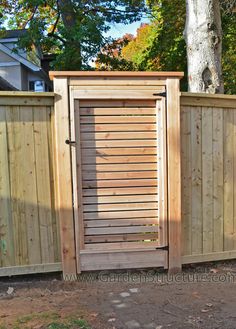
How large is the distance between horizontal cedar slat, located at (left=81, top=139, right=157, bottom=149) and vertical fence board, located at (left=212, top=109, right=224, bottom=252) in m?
0.78

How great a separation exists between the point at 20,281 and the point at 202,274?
6.50 ft

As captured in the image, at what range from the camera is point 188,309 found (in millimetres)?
3289

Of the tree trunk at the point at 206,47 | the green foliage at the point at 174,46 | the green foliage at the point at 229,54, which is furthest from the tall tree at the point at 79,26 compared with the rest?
the tree trunk at the point at 206,47

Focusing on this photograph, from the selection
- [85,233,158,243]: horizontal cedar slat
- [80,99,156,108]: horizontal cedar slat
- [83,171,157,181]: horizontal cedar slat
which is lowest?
[85,233,158,243]: horizontal cedar slat

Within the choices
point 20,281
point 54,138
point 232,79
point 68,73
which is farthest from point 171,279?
point 232,79

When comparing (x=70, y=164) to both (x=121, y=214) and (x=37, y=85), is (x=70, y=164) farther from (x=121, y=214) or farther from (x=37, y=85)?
(x=37, y=85)

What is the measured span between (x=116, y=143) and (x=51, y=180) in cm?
78

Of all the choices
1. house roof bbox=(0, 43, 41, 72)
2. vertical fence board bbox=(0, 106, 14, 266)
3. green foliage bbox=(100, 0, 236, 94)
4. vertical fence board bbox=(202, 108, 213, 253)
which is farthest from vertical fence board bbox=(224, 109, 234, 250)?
house roof bbox=(0, 43, 41, 72)

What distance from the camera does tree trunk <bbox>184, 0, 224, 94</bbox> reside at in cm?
529

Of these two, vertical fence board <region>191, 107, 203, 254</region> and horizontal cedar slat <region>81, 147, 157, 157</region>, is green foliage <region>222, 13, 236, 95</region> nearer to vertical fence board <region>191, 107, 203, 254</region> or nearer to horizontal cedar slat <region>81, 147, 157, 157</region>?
vertical fence board <region>191, 107, 203, 254</region>

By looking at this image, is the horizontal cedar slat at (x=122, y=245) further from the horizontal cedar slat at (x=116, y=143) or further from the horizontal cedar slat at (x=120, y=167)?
the horizontal cedar slat at (x=116, y=143)

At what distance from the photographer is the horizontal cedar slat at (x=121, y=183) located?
4016 mm

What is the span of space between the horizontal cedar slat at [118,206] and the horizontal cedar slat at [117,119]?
0.87 metres

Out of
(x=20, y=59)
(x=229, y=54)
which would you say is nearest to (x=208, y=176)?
(x=229, y=54)
